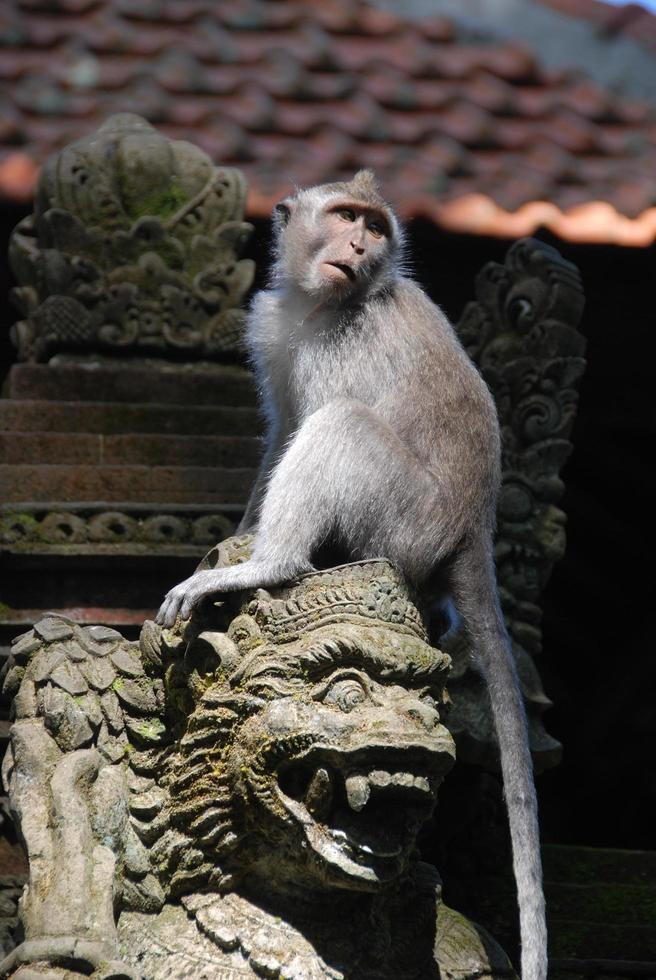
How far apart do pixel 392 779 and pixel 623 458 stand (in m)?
4.71

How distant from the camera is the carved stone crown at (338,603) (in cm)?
437

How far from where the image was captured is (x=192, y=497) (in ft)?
20.5

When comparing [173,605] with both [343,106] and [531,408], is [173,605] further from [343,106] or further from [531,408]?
[343,106]

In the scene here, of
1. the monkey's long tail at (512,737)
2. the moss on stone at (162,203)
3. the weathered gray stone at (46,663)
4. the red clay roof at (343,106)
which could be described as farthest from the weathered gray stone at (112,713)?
the red clay roof at (343,106)

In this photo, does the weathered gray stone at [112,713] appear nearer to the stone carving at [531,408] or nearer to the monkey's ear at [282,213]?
the stone carving at [531,408]

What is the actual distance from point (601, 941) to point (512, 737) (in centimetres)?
111

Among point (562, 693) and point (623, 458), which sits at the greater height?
point (623, 458)

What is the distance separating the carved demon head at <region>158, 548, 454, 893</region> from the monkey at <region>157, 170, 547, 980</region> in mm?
263

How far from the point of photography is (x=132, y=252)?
7.11 metres

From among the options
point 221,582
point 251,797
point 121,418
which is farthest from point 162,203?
point 251,797

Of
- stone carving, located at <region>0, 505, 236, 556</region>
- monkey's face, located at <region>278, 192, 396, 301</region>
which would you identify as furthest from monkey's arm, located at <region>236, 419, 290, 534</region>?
monkey's face, located at <region>278, 192, 396, 301</region>

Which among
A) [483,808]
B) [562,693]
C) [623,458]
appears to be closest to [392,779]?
[483,808]

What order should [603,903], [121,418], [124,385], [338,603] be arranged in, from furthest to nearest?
[124,385] < [121,418] < [603,903] < [338,603]

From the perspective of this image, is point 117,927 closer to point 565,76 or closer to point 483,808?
point 483,808
